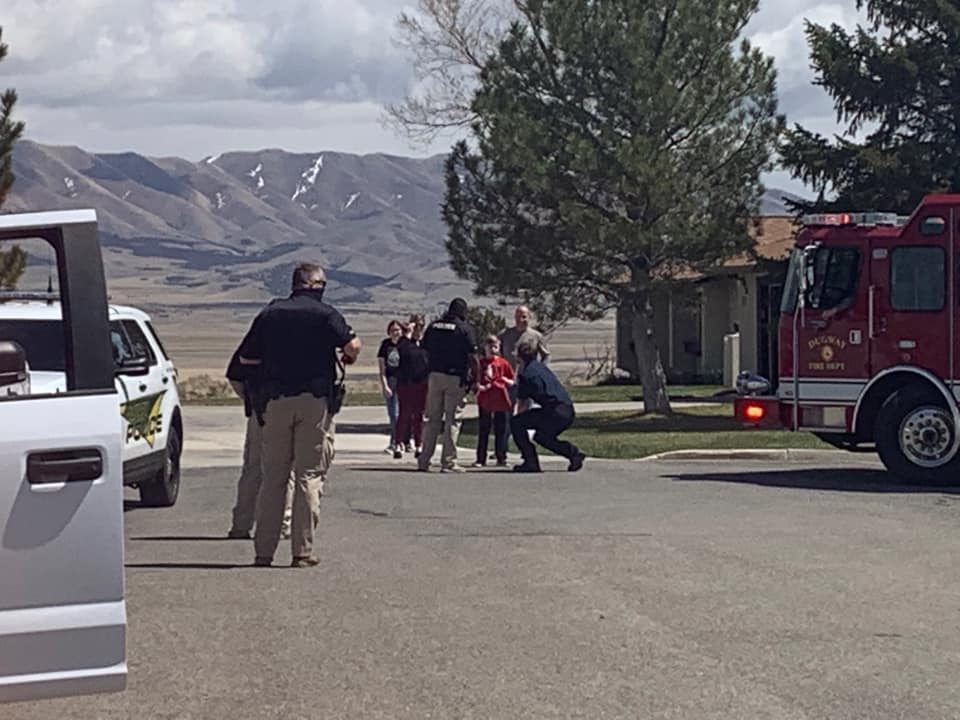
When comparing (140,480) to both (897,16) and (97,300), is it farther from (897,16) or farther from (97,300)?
(897,16)

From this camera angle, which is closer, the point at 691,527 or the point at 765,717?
the point at 765,717

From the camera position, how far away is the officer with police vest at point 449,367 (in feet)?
58.9

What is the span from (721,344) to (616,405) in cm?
835

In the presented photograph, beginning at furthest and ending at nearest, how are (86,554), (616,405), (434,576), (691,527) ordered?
(616,405) → (691,527) → (434,576) → (86,554)

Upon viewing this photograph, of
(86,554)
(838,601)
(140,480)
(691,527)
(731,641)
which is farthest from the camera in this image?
(140,480)

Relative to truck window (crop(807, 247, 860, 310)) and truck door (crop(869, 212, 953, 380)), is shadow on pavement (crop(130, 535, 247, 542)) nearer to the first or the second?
truck window (crop(807, 247, 860, 310))

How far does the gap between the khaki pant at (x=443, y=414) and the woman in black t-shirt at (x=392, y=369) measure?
6.84 feet

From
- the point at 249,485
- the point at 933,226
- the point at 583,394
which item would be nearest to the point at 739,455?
the point at 933,226

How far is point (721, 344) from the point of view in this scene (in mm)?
41000

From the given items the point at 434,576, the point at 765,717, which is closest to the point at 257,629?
the point at 434,576

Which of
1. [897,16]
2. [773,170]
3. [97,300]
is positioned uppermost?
[897,16]

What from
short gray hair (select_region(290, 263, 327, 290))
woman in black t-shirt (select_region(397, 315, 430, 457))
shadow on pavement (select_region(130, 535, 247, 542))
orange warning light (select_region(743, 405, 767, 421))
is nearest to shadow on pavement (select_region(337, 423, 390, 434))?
woman in black t-shirt (select_region(397, 315, 430, 457))

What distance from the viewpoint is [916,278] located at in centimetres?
1642

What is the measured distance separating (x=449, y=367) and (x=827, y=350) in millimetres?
3905
